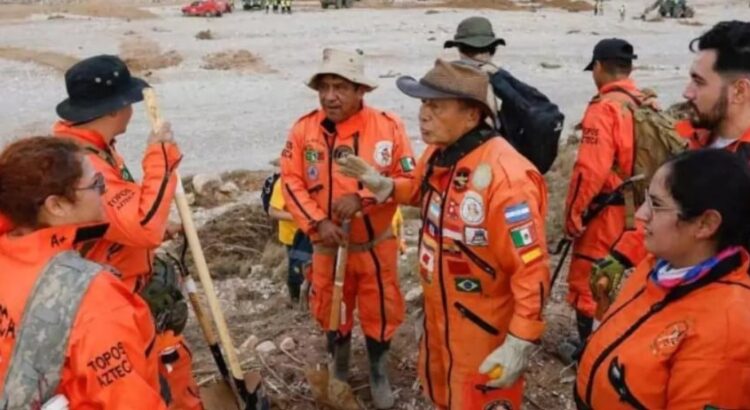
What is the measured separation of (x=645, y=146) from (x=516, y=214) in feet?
5.85

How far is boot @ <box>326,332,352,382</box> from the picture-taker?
503 centimetres

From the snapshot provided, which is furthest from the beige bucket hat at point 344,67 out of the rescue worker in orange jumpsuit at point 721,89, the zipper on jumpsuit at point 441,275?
the rescue worker in orange jumpsuit at point 721,89

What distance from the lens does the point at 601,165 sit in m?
4.79

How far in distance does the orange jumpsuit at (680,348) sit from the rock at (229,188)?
7996mm

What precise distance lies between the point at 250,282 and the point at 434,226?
3.71 metres

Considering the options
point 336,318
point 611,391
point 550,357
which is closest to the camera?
point 611,391

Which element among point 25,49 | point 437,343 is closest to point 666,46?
point 25,49

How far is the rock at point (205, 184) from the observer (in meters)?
10.2

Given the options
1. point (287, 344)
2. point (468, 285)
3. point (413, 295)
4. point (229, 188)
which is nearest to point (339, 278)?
point (287, 344)

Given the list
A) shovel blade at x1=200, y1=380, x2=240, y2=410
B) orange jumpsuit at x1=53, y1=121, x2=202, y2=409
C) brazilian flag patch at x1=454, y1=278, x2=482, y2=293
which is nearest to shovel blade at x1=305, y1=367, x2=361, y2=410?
shovel blade at x1=200, y1=380, x2=240, y2=410

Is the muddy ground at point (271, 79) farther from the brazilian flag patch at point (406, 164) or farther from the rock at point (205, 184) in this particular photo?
the brazilian flag patch at point (406, 164)

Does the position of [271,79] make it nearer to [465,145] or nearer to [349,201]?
[349,201]

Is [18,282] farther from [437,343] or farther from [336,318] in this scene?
[336,318]

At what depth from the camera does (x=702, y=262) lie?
2506mm
